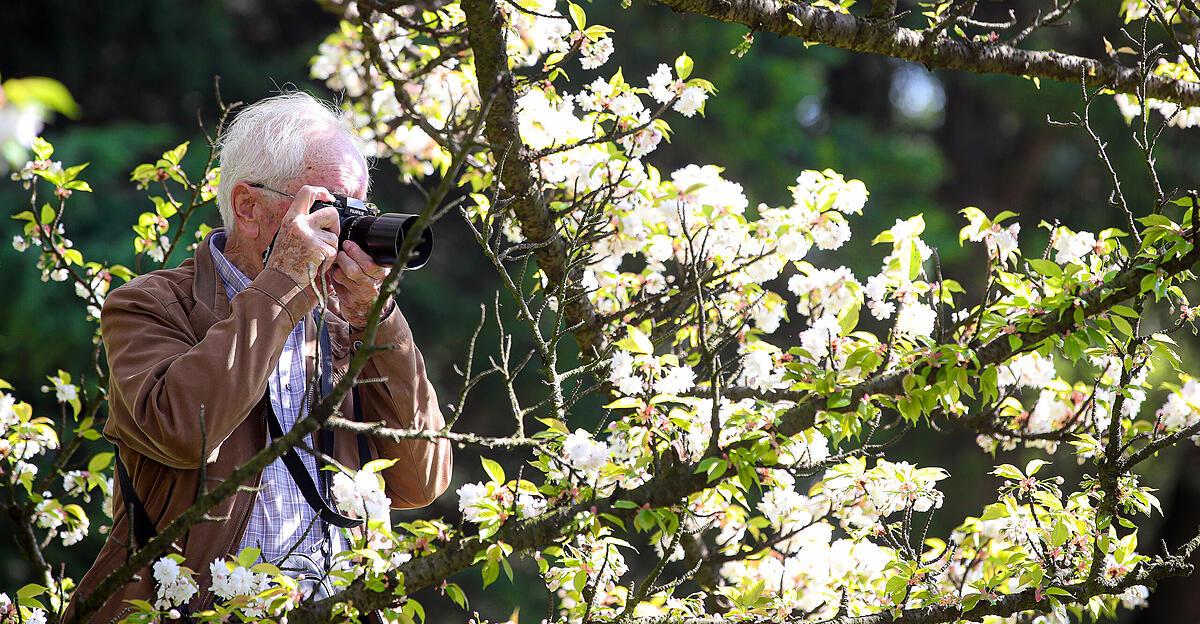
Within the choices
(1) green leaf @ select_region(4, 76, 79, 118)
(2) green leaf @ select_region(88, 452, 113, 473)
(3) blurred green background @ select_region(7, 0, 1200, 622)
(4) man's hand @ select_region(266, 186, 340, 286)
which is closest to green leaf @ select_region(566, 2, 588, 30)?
(4) man's hand @ select_region(266, 186, 340, 286)

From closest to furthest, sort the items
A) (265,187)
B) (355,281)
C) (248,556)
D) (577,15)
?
(248,556)
(355,281)
(265,187)
(577,15)

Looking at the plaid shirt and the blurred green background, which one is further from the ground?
the blurred green background

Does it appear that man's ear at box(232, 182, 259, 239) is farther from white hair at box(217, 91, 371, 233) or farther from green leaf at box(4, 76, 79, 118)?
green leaf at box(4, 76, 79, 118)

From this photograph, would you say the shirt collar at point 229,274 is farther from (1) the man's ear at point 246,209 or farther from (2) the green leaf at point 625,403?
(2) the green leaf at point 625,403

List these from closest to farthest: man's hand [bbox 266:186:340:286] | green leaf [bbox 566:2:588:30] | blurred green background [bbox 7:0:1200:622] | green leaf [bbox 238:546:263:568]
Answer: green leaf [bbox 238:546:263:568] → man's hand [bbox 266:186:340:286] → green leaf [bbox 566:2:588:30] → blurred green background [bbox 7:0:1200:622]

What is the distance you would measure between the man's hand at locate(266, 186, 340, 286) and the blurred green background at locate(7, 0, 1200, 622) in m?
4.73

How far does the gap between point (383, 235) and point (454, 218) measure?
735 centimetres

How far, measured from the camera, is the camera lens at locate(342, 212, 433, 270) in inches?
61.6

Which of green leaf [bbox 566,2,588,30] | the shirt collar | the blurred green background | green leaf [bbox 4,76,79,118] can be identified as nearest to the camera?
green leaf [bbox 4,76,79,118]

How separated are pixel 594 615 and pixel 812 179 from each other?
3.05ft

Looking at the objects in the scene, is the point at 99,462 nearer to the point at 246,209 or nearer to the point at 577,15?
the point at 246,209

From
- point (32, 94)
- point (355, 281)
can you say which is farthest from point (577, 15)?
point (32, 94)

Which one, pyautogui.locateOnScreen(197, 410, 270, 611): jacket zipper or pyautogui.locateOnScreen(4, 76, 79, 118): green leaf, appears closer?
pyautogui.locateOnScreen(4, 76, 79, 118): green leaf

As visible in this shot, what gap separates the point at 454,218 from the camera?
884 centimetres
